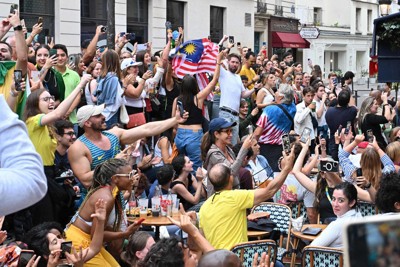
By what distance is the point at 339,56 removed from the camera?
2153 inches

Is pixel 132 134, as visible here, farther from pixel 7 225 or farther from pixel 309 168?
pixel 309 168

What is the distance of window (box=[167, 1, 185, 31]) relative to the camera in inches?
1091

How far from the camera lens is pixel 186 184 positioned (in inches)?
362

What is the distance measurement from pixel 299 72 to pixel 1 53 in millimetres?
12070

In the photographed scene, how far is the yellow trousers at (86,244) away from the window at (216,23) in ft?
81.5

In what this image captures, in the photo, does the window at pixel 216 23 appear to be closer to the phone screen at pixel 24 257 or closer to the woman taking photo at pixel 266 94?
the woman taking photo at pixel 266 94

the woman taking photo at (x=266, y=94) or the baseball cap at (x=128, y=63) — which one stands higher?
the baseball cap at (x=128, y=63)

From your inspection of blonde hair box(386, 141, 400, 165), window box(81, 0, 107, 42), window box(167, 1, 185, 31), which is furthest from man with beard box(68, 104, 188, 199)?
window box(167, 1, 185, 31)

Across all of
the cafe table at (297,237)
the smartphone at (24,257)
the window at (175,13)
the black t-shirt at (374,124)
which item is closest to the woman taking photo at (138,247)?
the smartphone at (24,257)

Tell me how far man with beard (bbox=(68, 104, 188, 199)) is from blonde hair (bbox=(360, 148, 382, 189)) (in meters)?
2.25

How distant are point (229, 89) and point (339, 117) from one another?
2.18 metres

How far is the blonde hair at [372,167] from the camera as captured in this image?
8.27 meters

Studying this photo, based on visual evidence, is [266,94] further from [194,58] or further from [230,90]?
[194,58]

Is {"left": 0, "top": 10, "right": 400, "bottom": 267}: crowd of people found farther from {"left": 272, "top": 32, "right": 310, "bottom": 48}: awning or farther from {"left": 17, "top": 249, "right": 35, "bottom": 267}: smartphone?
{"left": 272, "top": 32, "right": 310, "bottom": 48}: awning
